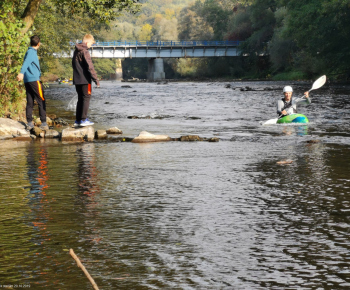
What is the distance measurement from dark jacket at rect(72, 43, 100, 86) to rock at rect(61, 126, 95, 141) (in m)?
1.15

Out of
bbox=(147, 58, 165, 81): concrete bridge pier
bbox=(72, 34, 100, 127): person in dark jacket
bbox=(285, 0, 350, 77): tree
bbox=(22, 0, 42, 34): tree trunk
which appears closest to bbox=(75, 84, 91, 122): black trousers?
bbox=(72, 34, 100, 127): person in dark jacket

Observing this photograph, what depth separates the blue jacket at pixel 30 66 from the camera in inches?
580

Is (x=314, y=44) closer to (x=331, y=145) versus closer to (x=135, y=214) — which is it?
(x=331, y=145)

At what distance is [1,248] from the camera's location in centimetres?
517

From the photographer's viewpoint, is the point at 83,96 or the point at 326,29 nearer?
the point at 83,96

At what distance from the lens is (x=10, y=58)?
1652 centimetres

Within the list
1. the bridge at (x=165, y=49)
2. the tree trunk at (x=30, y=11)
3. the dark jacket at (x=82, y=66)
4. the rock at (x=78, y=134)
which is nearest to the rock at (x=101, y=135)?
the rock at (x=78, y=134)

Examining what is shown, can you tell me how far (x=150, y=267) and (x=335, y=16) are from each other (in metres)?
51.4

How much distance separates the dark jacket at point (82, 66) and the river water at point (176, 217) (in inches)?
99.4

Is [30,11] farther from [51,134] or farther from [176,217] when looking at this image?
[176,217]

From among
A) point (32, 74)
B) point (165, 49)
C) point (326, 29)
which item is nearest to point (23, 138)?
point (32, 74)

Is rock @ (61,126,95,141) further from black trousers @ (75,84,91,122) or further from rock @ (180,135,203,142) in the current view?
rock @ (180,135,203,142)

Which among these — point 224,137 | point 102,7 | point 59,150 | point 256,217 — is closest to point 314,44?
point 102,7

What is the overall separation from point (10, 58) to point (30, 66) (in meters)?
1.97
